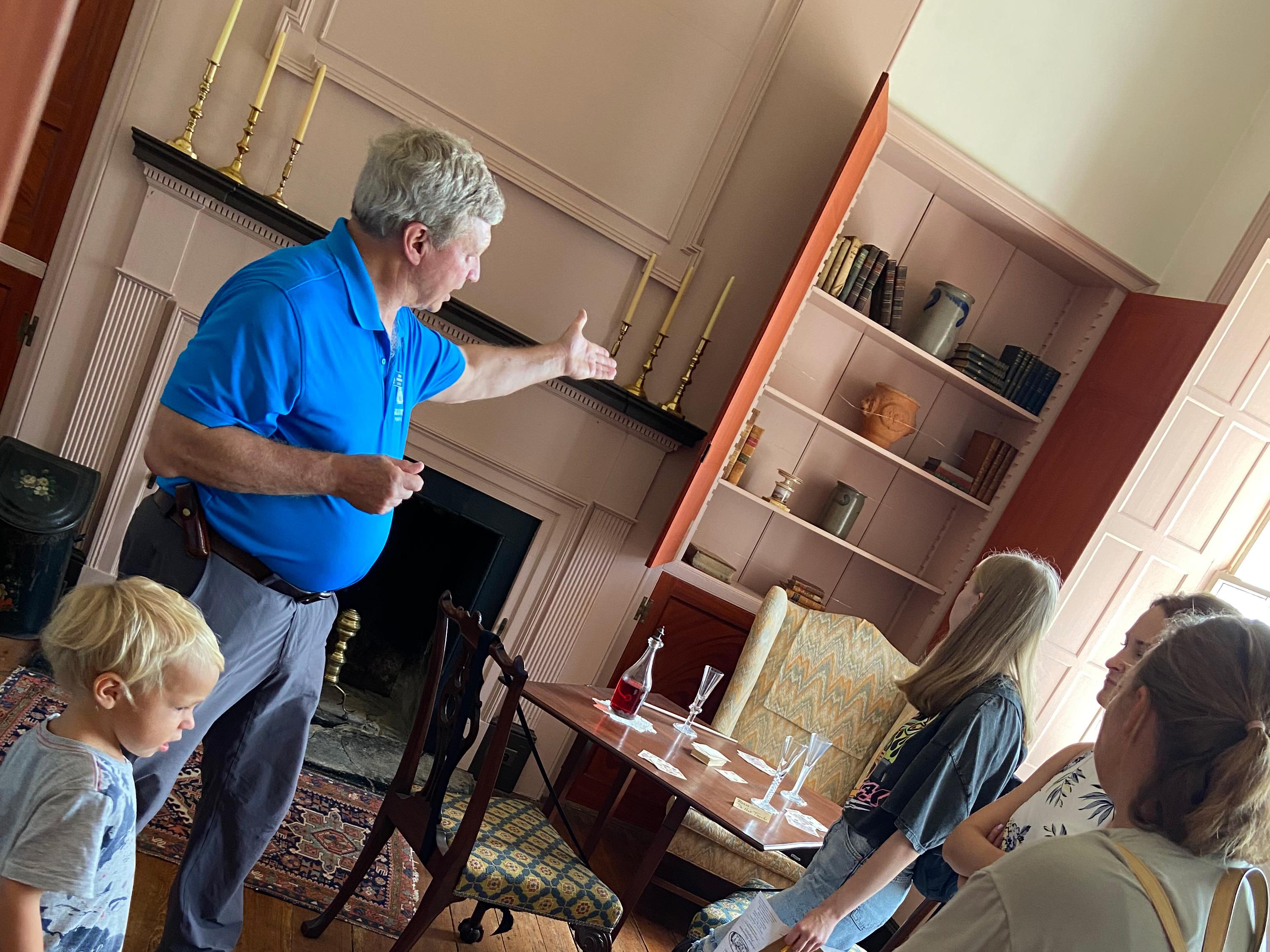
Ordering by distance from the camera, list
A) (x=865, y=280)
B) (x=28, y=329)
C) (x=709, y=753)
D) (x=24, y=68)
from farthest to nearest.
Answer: (x=865, y=280)
(x=28, y=329)
(x=709, y=753)
(x=24, y=68)

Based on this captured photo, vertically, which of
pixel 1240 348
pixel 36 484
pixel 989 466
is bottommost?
pixel 36 484

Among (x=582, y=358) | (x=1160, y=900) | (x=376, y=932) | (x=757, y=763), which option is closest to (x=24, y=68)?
(x=1160, y=900)

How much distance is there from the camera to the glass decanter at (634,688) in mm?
2701

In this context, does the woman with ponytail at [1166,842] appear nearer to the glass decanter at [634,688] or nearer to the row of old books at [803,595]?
the glass decanter at [634,688]

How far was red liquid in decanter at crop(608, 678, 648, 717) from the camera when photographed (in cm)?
270

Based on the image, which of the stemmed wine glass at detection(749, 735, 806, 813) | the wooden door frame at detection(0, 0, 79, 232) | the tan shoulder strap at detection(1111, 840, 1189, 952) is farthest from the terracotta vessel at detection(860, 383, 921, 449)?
the wooden door frame at detection(0, 0, 79, 232)

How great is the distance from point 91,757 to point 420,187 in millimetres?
1055

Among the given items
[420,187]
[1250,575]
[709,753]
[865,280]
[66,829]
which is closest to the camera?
[66,829]

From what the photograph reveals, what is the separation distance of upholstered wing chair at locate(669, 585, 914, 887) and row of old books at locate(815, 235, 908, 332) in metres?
1.16

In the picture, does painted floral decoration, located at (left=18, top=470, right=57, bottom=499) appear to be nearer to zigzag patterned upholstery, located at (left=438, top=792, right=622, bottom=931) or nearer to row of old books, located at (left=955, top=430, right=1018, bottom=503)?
zigzag patterned upholstery, located at (left=438, top=792, right=622, bottom=931)

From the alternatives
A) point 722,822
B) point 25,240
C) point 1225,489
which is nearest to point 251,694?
point 722,822

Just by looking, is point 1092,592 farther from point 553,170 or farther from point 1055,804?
point 553,170

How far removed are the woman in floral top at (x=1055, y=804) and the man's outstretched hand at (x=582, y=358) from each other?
137 centimetres

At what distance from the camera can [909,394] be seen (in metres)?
4.00
